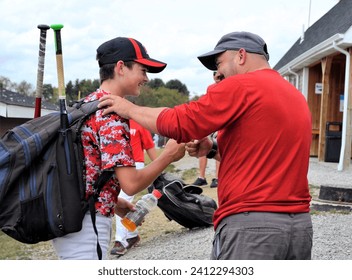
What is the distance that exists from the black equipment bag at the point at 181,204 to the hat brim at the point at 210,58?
3.90 metres

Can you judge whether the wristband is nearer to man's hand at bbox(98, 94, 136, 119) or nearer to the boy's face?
the boy's face

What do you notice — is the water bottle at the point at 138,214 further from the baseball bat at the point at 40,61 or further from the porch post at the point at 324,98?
the porch post at the point at 324,98

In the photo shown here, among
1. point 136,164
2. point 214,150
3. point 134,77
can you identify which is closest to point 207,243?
point 136,164

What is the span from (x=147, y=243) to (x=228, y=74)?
4580 millimetres

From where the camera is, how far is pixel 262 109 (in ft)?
7.90

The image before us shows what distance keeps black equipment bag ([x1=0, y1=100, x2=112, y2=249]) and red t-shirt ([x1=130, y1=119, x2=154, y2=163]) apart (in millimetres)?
4327

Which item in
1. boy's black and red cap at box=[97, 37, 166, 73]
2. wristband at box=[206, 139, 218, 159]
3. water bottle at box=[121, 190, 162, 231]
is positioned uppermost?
boy's black and red cap at box=[97, 37, 166, 73]

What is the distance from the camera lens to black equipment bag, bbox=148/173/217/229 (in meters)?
6.69

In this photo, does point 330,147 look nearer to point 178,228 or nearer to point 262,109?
point 178,228

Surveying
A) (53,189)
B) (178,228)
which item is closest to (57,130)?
(53,189)

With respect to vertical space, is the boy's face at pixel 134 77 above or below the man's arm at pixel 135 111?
above

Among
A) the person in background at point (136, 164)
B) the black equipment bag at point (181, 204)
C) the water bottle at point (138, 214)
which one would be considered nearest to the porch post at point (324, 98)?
the person in background at point (136, 164)

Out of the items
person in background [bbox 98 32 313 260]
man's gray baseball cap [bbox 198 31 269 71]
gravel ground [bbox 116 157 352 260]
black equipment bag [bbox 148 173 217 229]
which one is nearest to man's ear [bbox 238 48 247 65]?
man's gray baseball cap [bbox 198 31 269 71]

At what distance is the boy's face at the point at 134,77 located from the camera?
2.86m
